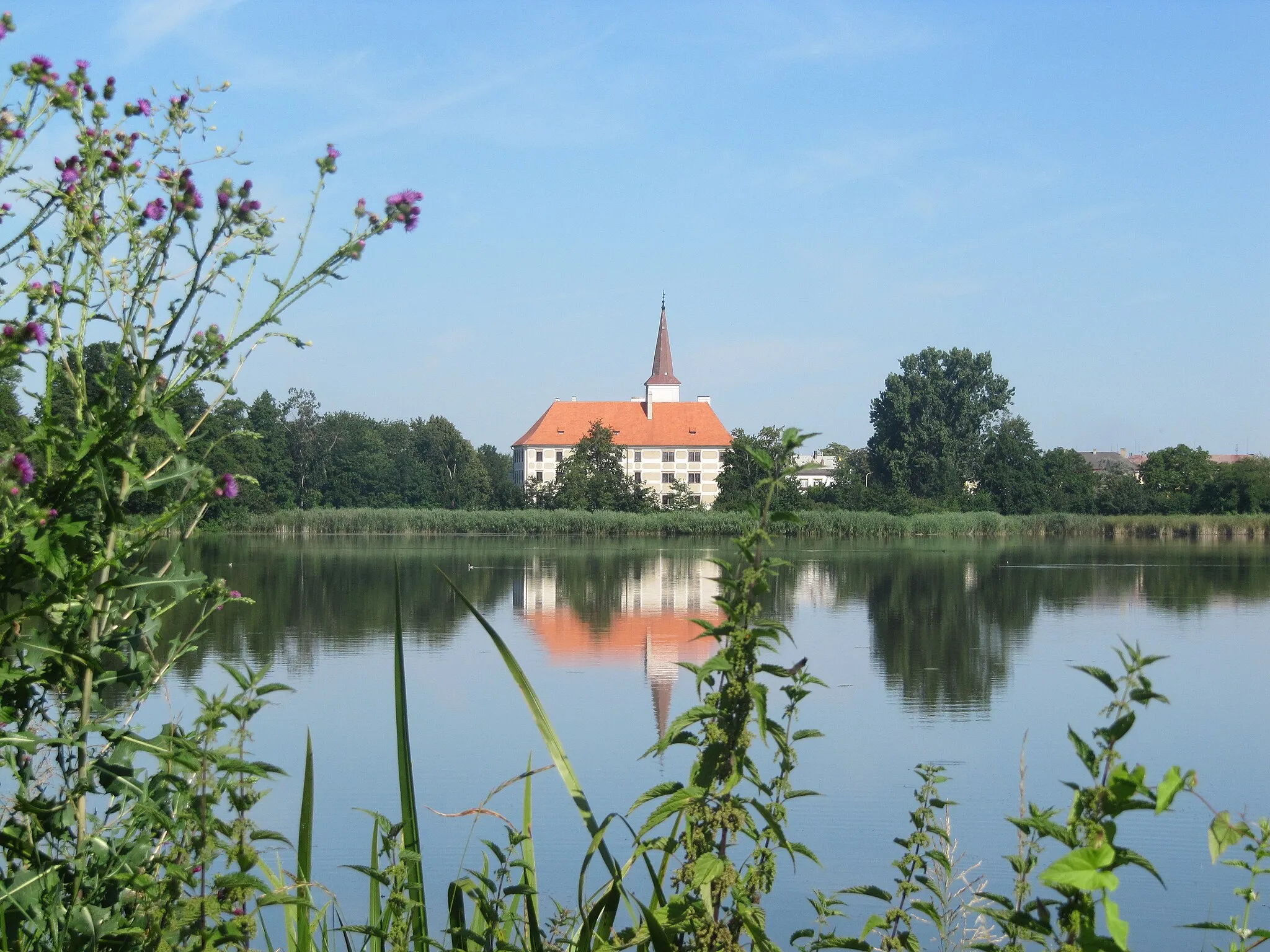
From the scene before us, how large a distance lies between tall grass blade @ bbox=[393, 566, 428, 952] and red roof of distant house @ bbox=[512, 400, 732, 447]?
74.5 metres

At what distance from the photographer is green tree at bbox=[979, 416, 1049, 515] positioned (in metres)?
64.9

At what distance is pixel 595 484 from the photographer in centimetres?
5528

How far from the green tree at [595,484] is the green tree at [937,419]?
17.1 meters

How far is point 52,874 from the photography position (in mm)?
1481

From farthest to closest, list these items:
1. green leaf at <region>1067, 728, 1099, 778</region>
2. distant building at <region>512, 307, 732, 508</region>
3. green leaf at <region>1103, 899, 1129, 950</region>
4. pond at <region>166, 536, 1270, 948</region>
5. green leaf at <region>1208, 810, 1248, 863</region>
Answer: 1. distant building at <region>512, 307, 732, 508</region>
2. pond at <region>166, 536, 1270, 948</region>
3. green leaf at <region>1067, 728, 1099, 778</region>
4. green leaf at <region>1208, 810, 1248, 863</region>
5. green leaf at <region>1103, 899, 1129, 950</region>

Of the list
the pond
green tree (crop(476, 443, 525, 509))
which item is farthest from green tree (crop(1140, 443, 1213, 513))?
the pond

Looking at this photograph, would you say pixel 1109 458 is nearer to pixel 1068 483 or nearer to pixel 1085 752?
pixel 1068 483

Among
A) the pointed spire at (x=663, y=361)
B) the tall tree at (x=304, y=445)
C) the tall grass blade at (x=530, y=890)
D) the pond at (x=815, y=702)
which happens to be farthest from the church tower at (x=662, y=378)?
the tall grass blade at (x=530, y=890)

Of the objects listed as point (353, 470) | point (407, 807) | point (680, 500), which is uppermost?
point (353, 470)

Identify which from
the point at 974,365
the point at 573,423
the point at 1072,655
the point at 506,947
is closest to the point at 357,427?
the point at 573,423

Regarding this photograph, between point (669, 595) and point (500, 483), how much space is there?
52.8 meters

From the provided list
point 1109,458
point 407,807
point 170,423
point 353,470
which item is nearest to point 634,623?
point 407,807

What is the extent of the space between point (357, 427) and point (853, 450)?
33.4 m

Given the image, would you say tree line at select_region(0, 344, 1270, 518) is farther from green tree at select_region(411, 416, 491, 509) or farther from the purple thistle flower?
the purple thistle flower
